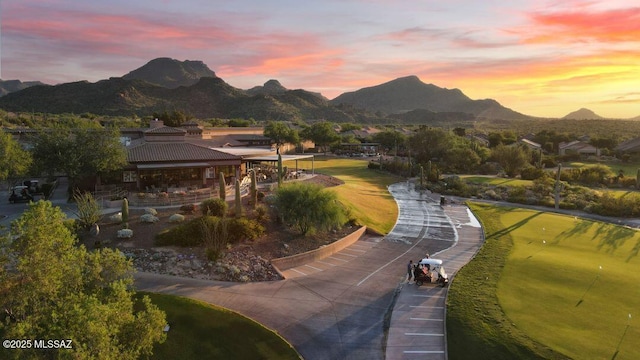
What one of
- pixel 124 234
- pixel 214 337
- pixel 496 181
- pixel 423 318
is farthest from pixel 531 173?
pixel 214 337

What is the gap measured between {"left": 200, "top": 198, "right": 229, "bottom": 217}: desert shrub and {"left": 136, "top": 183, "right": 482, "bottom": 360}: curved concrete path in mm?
6582

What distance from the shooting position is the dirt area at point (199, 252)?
22.3 metres

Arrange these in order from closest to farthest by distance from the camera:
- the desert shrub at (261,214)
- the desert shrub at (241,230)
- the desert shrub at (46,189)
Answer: the desert shrub at (241,230) < the desert shrub at (261,214) < the desert shrub at (46,189)

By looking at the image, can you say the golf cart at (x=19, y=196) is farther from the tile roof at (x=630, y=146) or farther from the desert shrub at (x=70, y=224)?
the tile roof at (x=630, y=146)

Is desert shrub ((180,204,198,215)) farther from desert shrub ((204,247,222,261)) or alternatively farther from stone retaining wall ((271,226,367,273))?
stone retaining wall ((271,226,367,273))

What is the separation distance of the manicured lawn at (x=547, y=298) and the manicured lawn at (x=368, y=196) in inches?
347

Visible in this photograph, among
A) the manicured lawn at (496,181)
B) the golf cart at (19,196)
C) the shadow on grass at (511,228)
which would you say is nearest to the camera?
the shadow on grass at (511,228)

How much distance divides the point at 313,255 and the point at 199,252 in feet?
22.0

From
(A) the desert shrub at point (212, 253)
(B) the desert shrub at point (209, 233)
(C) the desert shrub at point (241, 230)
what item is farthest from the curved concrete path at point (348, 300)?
(C) the desert shrub at point (241, 230)

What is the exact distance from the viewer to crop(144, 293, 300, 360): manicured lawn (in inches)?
610

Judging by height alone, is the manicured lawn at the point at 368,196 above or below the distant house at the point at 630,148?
below

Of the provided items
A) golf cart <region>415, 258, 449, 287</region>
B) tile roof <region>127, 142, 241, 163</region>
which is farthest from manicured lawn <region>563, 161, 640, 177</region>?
tile roof <region>127, 142, 241, 163</region>

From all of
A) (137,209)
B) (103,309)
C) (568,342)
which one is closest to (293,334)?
(103,309)

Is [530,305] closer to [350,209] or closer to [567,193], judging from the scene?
[350,209]
